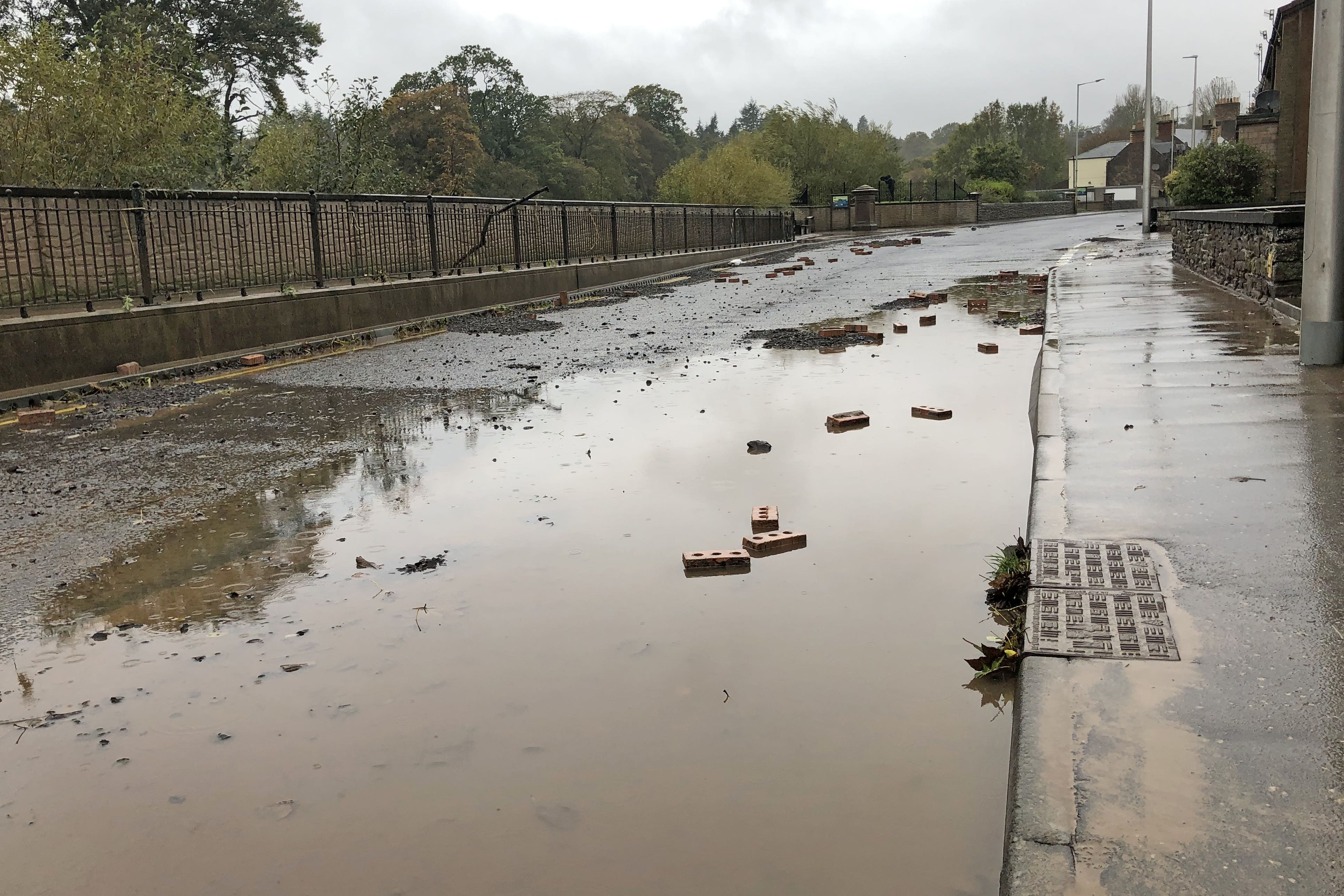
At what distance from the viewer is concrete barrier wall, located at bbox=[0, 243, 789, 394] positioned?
1109cm

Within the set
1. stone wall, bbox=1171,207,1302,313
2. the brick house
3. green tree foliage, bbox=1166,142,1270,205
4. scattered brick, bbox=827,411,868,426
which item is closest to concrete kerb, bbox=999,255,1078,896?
scattered brick, bbox=827,411,868,426

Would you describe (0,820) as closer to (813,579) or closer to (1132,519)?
(813,579)

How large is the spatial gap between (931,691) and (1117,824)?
1.21 meters

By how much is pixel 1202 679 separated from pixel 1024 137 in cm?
12157

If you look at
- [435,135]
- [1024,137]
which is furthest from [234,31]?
[1024,137]

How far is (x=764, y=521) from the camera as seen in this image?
5.79 metres

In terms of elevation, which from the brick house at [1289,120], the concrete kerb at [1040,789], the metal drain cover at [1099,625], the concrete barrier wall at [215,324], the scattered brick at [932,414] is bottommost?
the concrete kerb at [1040,789]

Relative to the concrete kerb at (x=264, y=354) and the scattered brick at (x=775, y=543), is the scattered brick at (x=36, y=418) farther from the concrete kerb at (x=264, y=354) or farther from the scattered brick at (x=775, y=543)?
the scattered brick at (x=775, y=543)

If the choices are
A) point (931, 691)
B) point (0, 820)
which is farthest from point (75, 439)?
point (931, 691)

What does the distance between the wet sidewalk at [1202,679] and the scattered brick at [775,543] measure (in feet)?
3.61

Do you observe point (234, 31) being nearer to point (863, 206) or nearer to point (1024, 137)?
point (863, 206)

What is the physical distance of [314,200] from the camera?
15859 mm

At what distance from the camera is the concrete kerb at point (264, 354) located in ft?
35.5

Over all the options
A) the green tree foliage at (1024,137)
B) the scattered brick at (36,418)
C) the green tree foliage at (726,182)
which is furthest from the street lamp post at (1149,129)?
the green tree foliage at (1024,137)
